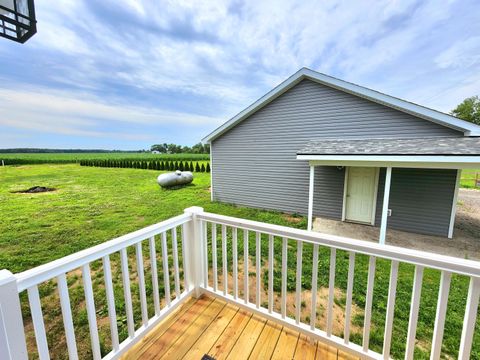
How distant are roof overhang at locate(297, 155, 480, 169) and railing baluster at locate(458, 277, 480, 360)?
13.7 feet

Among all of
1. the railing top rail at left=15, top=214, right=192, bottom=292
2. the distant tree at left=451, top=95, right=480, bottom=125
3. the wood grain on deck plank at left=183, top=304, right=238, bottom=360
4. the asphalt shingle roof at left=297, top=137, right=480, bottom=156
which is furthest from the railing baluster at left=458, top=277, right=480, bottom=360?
the distant tree at left=451, top=95, right=480, bottom=125

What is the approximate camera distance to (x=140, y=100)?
17484 mm

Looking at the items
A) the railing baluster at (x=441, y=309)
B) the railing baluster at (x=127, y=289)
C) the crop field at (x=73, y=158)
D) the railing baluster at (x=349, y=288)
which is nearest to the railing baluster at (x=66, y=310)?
the railing baluster at (x=127, y=289)

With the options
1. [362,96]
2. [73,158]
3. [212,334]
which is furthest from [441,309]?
[73,158]

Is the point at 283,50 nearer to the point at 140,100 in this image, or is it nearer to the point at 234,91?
the point at 234,91

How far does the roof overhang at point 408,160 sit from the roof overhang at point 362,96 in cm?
151

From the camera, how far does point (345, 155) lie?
5.16 metres

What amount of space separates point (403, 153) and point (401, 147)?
1.97 ft

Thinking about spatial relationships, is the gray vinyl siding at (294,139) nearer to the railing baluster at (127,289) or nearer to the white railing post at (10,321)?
the railing baluster at (127,289)

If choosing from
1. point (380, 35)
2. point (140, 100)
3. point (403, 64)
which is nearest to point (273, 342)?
point (380, 35)

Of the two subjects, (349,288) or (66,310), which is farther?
(349,288)

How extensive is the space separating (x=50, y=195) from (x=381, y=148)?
13.0 metres

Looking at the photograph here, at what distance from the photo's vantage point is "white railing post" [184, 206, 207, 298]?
7.61 ft

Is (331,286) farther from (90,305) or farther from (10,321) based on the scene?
(10,321)
